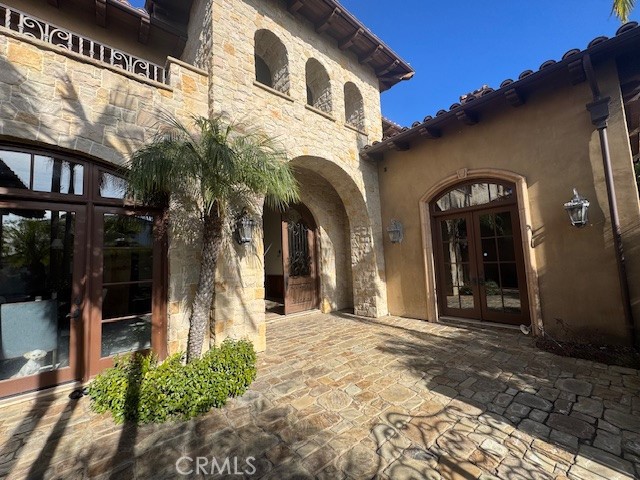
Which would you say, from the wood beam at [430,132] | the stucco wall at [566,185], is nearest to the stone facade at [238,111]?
the wood beam at [430,132]

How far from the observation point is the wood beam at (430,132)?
565 centimetres

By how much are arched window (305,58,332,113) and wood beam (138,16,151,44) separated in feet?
11.1

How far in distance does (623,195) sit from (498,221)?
1686mm

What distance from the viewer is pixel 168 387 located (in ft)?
9.11

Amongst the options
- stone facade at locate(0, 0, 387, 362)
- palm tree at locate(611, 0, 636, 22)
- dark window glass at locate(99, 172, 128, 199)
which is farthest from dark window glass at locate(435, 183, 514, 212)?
dark window glass at locate(99, 172, 128, 199)

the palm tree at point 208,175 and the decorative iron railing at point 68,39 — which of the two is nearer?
the palm tree at point 208,175

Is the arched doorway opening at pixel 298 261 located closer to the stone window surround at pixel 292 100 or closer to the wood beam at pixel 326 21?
the stone window surround at pixel 292 100

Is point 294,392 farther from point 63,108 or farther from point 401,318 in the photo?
point 63,108

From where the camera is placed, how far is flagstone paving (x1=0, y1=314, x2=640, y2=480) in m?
2.06

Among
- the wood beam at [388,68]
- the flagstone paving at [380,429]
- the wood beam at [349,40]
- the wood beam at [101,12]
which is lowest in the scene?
the flagstone paving at [380,429]

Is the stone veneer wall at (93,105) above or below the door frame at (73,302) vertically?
above

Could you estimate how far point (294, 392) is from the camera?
3.18 meters

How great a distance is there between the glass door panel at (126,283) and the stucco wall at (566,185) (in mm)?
5815

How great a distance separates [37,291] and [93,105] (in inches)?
97.8
